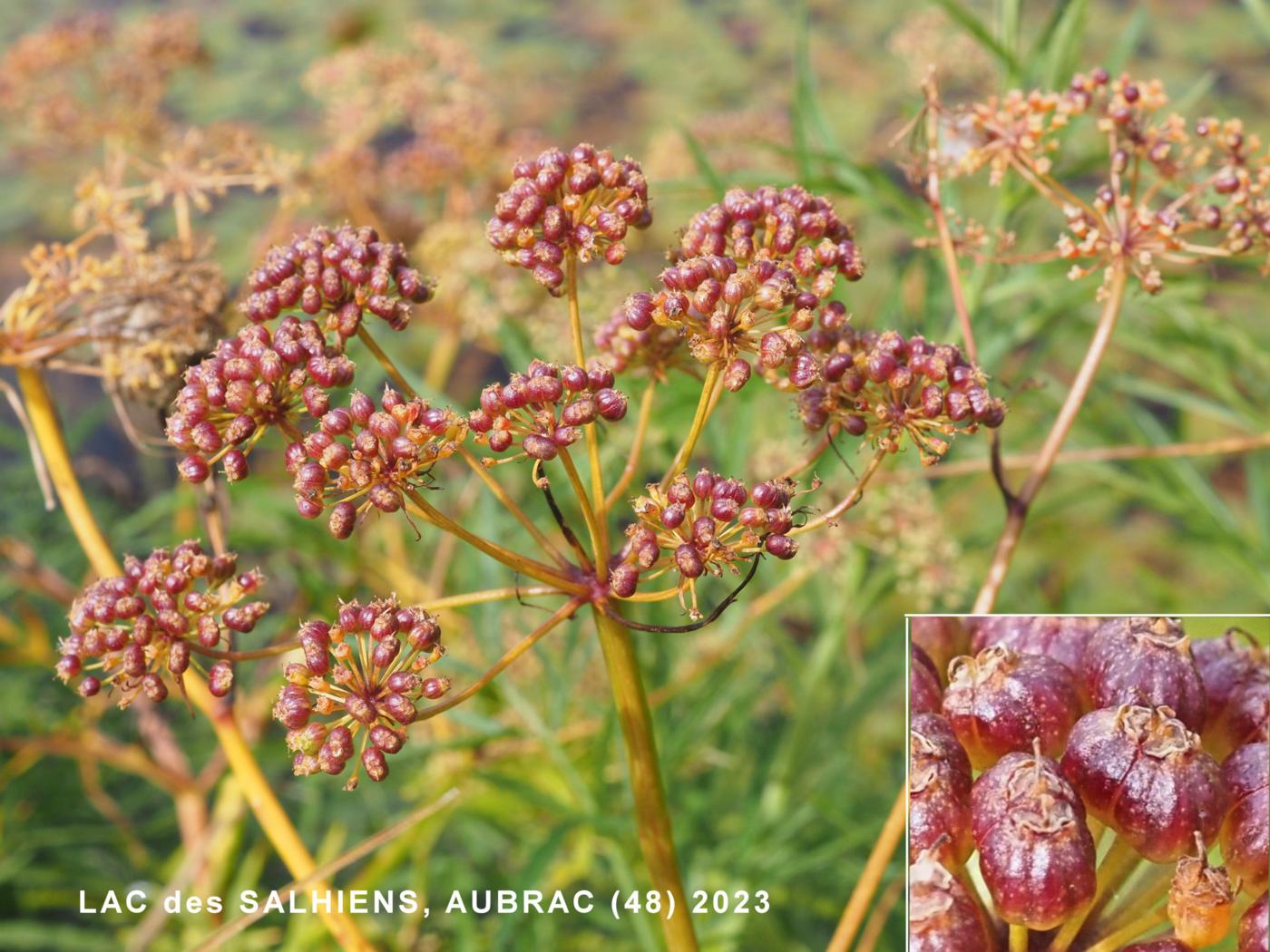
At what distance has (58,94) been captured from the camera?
6.90 feet

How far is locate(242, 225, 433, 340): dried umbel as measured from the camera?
2.76 feet

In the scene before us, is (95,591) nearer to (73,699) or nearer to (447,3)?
(73,699)

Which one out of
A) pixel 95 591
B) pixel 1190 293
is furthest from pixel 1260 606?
pixel 95 591

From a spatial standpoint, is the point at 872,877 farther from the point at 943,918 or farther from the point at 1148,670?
the point at 1148,670

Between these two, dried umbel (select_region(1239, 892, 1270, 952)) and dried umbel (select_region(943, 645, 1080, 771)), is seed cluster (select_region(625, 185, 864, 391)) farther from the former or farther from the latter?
dried umbel (select_region(1239, 892, 1270, 952))

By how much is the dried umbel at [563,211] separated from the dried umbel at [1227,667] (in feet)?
1.57

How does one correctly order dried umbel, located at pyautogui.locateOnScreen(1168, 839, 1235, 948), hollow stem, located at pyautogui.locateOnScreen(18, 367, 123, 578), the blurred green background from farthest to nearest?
the blurred green background < hollow stem, located at pyautogui.locateOnScreen(18, 367, 123, 578) < dried umbel, located at pyautogui.locateOnScreen(1168, 839, 1235, 948)

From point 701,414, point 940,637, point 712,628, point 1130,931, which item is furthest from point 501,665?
point 712,628

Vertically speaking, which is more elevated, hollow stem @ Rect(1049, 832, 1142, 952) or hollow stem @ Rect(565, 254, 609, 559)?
hollow stem @ Rect(565, 254, 609, 559)

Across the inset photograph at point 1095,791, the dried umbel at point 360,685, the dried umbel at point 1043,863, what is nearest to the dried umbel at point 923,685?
the inset photograph at point 1095,791

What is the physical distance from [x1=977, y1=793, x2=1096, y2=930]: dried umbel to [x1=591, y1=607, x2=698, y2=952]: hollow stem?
0.73 ft

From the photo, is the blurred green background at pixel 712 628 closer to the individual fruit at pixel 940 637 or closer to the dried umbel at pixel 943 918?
the individual fruit at pixel 940 637

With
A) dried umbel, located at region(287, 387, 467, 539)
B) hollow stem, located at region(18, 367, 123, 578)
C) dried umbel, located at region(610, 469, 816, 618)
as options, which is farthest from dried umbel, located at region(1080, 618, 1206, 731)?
hollow stem, located at region(18, 367, 123, 578)

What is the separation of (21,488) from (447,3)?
270cm
